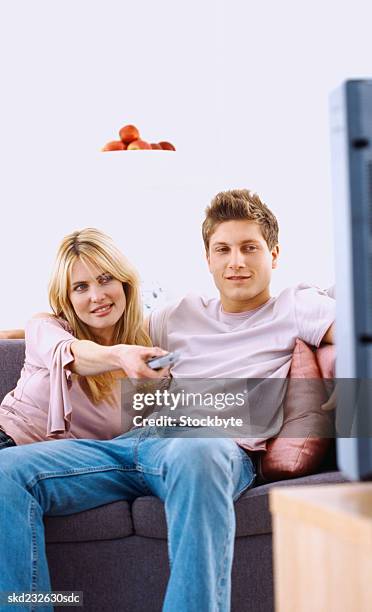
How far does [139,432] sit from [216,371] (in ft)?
0.73

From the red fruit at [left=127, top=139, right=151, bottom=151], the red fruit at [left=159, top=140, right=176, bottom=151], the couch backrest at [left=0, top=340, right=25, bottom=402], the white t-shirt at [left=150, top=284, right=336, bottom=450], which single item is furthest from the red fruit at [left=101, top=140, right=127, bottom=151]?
the white t-shirt at [left=150, top=284, right=336, bottom=450]

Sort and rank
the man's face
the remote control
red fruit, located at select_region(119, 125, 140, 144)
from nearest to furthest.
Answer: the remote control → the man's face → red fruit, located at select_region(119, 125, 140, 144)

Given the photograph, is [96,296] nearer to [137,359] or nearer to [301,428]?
[137,359]

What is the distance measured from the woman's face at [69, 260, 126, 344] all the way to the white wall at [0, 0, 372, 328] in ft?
5.86

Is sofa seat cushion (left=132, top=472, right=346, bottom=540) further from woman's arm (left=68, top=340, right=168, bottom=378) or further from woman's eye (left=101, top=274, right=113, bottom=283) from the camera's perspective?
woman's eye (left=101, top=274, right=113, bottom=283)

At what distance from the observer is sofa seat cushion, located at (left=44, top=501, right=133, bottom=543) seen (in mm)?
1967

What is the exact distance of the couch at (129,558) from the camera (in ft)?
6.40

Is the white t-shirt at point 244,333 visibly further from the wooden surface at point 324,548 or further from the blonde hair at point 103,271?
the wooden surface at point 324,548

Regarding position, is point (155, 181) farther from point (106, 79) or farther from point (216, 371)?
point (216, 371)

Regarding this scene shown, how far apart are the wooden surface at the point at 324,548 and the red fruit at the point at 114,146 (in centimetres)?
295

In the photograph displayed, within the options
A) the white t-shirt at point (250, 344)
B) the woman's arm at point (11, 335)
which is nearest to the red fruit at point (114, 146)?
the woman's arm at point (11, 335)

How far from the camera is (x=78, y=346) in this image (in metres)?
2.09

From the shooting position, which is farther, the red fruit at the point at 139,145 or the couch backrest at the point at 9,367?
the red fruit at the point at 139,145

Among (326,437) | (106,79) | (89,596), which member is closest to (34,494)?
(89,596)
